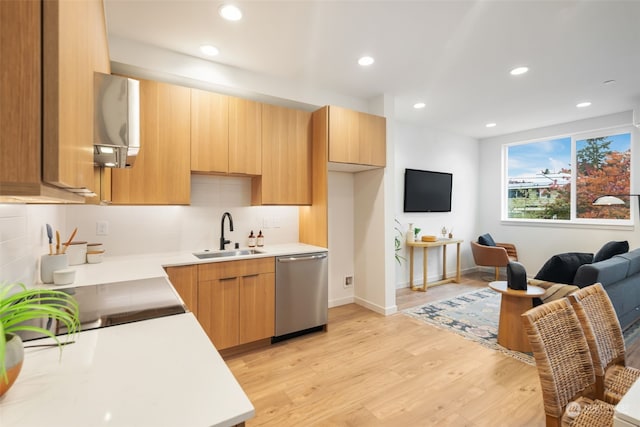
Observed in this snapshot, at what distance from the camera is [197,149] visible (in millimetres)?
2744

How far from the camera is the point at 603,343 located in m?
1.49

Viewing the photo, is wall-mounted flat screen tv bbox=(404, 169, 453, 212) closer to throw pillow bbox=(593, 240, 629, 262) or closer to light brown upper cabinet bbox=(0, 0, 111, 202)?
throw pillow bbox=(593, 240, 629, 262)

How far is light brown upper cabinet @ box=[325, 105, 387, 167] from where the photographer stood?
3.28 meters

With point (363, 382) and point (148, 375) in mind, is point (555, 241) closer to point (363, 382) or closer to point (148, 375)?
point (363, 382)

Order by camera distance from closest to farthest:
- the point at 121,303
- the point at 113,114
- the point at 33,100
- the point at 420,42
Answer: the point at 33,100, the point at 113,114, the point at 121,303, the point at 420,42

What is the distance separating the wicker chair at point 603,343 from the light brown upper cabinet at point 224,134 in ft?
8.72

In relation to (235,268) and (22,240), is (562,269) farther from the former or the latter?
(22,240)

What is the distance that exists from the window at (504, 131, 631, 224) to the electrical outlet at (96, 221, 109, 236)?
6380mm

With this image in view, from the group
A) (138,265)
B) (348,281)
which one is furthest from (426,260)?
(138,265)

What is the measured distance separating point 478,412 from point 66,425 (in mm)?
2255

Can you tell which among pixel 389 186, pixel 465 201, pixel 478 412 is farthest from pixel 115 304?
pixel 465 201

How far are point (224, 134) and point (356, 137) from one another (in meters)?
1.45

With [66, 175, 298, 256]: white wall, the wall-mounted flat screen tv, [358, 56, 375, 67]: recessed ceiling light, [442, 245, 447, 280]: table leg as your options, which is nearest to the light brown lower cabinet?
[66, 175, 298, 256]: white wall

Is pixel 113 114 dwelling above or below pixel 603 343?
above
